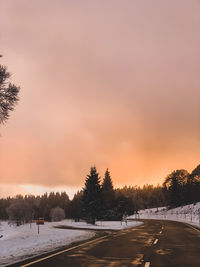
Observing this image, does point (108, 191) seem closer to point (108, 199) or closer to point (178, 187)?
point (108, 199)

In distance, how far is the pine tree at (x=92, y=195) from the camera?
4768 cm

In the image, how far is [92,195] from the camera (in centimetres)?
4856

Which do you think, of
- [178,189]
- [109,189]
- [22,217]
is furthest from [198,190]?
[22,217]

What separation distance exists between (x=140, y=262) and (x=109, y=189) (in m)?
85.3

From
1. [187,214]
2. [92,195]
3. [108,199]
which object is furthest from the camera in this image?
[108,199]

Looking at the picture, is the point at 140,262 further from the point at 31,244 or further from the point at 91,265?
the point at 31,244

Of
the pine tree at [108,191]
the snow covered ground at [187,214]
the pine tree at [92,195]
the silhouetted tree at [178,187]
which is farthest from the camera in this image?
the silhouetted tree at [178,187]

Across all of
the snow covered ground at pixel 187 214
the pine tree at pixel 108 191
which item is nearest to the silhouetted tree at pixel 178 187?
the snow covered ground at pixel 187 214

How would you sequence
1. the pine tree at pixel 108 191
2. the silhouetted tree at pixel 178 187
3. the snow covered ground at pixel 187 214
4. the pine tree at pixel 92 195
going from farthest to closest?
the silhouetted tree at pixel 178 187 < the pine tree at pixel 108 191 < the snow covered ground at pixel 187 214 < the pine tree at pixel 92 195

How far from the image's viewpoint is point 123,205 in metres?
76.9

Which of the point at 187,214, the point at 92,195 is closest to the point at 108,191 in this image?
the point at 187,214

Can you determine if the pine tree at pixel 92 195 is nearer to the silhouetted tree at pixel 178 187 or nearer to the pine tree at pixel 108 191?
the pine tree at pixel 108 191

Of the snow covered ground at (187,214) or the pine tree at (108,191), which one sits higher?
the pine tree at (108,191)

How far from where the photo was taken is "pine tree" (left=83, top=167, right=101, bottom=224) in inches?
1877
